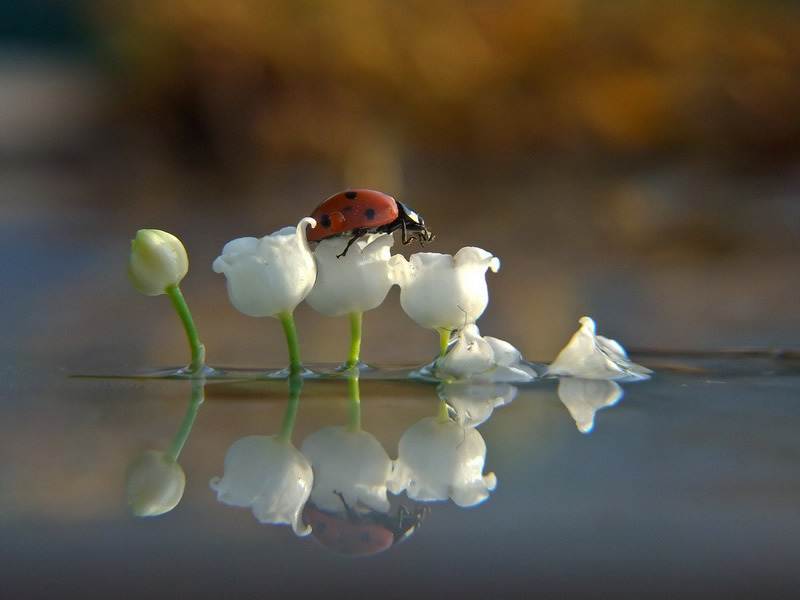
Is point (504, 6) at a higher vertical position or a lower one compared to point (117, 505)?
higher

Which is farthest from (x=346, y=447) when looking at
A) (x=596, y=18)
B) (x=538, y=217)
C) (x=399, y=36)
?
(x=596, y=18)

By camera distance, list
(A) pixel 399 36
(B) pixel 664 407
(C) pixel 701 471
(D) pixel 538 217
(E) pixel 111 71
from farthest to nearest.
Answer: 1. (E) pixel 111 71
2. (A) pixel 399 36
3. (D) pixel 538 217
4. (B) pixel 664 407
5. (C) pixel 701 471

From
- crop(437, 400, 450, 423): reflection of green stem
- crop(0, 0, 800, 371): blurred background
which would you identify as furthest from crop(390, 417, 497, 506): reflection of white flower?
crop(0, 0, 800, 371): blurred background

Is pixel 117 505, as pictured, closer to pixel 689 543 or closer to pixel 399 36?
pixel 689 543

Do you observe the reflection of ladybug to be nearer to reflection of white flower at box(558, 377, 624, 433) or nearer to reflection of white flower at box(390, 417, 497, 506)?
reflection of white flower at box(390, 417, 497, 506)

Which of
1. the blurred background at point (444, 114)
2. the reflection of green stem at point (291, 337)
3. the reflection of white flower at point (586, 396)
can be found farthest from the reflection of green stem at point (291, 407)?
the blurred background at point (444, 114)

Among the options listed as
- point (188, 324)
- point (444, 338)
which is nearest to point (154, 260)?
point (188, 324)
